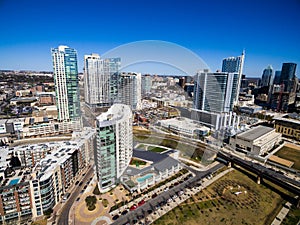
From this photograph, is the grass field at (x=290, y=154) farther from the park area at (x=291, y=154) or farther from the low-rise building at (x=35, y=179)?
the low-rise building at (x=35, y=179)

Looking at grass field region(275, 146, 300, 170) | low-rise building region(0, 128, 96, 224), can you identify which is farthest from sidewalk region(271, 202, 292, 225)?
low-rise building region(0, 128, 96, 224)

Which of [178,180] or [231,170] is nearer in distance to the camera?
[178,180]

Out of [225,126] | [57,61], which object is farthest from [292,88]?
[57,61]

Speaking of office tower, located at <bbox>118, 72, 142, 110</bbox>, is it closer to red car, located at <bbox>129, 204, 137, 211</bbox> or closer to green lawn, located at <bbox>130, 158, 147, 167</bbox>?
green lawn, located at <bbox>130, 158, 147, 167</bbox>

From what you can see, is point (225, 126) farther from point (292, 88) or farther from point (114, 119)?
point (292, 88)

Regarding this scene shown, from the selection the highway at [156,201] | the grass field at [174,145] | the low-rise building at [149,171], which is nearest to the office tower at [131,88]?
the grass field at [174,145]

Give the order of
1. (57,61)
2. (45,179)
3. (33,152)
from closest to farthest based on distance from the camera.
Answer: (45,179) → (33,152) → (57,61)

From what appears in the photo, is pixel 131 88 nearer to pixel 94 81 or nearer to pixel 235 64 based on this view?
pixel 94 81
